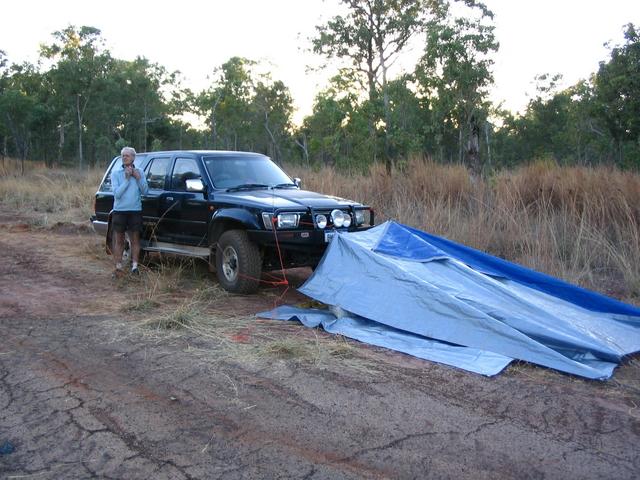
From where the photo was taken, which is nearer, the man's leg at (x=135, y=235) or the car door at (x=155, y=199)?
the man's leg at (x=135, y=235)

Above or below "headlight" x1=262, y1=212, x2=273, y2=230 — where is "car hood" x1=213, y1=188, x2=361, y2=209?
above

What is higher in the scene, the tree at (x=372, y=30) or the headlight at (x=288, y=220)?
the tree at (x=372, y=30)

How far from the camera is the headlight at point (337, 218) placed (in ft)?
24.0

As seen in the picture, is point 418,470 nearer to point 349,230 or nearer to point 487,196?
point 349,230

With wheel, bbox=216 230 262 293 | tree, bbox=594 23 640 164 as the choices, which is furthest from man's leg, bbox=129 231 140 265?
tree, bbox=594 23 640 164

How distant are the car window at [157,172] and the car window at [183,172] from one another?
0.25 meters

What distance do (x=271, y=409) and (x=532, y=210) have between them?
740 cm

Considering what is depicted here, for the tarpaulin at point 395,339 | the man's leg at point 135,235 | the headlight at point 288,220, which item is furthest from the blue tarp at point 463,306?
the man's leg at point 135,235

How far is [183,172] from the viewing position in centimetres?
849

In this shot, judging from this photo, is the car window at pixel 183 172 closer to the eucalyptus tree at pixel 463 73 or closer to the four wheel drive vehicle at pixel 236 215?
the four wheel drive vehicle at pixel 236 215

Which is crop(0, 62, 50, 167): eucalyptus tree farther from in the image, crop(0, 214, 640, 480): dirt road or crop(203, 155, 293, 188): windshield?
crop(0, 214, 640, 480): dirt road

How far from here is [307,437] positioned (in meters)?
3.58

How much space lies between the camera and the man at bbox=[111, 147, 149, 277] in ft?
27.2

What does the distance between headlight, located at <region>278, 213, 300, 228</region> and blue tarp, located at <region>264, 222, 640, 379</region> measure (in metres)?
0.59
